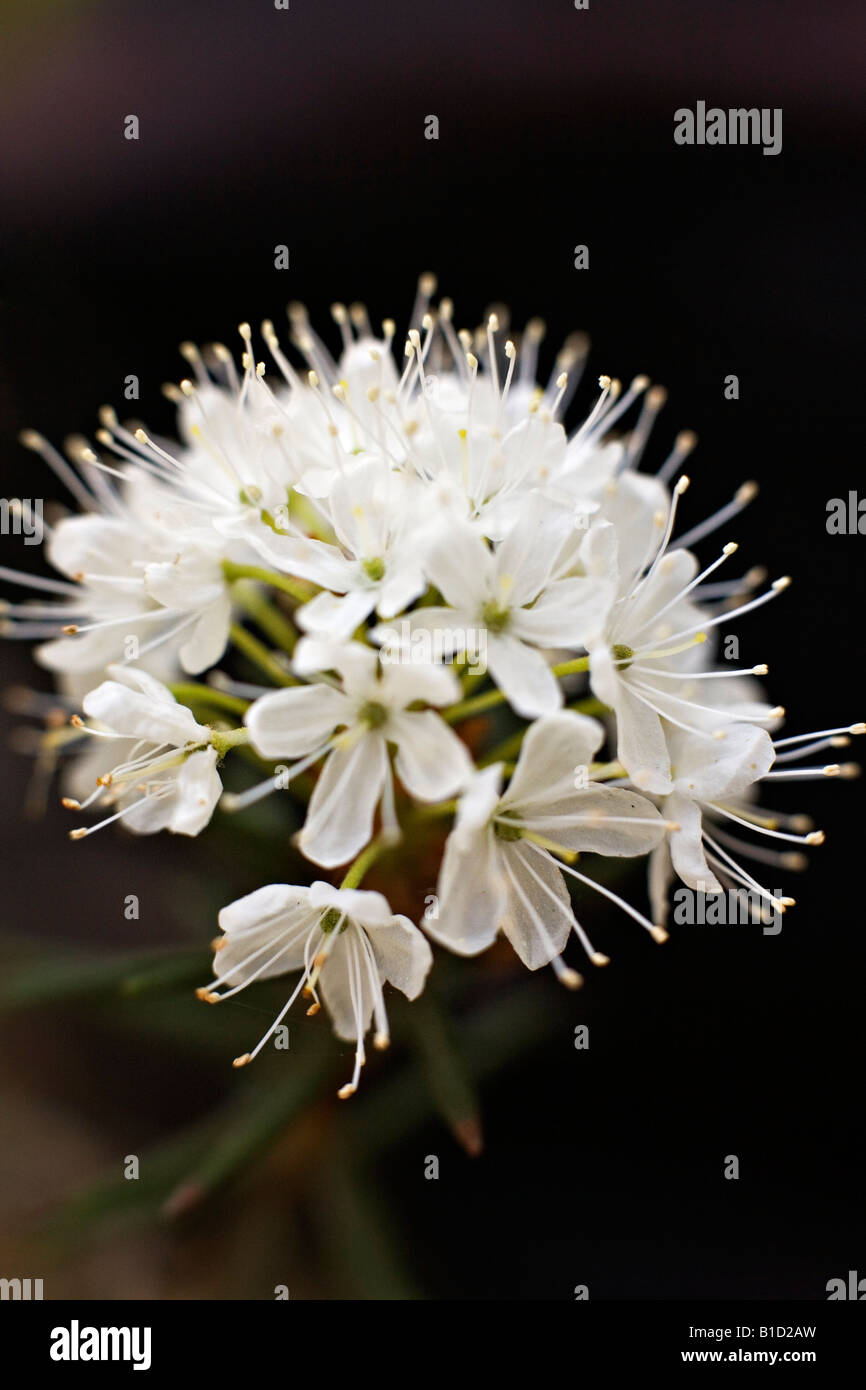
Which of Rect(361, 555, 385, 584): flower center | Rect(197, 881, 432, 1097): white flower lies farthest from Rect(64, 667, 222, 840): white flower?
Rect(361, 555, 385, 584): flower center

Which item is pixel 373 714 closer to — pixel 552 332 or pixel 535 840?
pixel 535 840

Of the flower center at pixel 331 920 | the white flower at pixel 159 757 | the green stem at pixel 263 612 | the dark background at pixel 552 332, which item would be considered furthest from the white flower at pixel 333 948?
the dark background at pixel 552 332

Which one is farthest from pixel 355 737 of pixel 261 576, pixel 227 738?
pixel 261 576

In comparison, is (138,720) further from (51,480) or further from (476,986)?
(51,480)

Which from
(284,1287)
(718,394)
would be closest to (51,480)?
(718,394)

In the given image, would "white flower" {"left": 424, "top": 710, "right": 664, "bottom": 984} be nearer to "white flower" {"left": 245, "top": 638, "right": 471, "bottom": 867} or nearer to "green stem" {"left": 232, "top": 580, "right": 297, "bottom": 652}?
"white flower" {"left": 245, "top": 638, "right": 471, "bottom": 867}

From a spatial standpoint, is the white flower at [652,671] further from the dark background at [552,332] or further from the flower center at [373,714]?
the dark background at [552,332]
